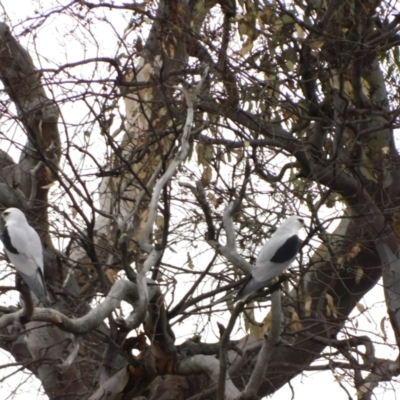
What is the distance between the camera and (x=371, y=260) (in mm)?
6688

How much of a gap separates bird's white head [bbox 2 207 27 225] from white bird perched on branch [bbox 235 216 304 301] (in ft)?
4.45

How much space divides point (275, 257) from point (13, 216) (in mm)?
1590

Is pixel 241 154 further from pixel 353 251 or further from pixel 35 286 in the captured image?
pixel 35 286

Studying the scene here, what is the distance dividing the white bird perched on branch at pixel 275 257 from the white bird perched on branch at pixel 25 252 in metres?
1.04

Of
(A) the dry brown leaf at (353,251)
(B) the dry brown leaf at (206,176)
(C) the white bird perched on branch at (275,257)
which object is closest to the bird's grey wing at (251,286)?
(C) the white bird perched on branch at (275,257)

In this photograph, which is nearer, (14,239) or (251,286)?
(251,286)

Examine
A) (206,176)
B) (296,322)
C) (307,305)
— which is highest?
(206,176)

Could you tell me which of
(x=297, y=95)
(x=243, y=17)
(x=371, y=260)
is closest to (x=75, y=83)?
(x=243, y=17)

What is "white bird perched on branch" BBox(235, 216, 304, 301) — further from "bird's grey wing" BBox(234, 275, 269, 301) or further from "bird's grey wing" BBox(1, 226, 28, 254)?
"bird's grey wing" BBox(1, 226, 28, 254)

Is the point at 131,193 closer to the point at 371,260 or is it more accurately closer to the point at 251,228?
the point at 251,228

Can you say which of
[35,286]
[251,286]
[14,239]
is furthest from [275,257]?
[14,239]

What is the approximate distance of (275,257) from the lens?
15.7 ft

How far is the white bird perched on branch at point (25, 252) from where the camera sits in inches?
194

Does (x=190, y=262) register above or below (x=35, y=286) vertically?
above
